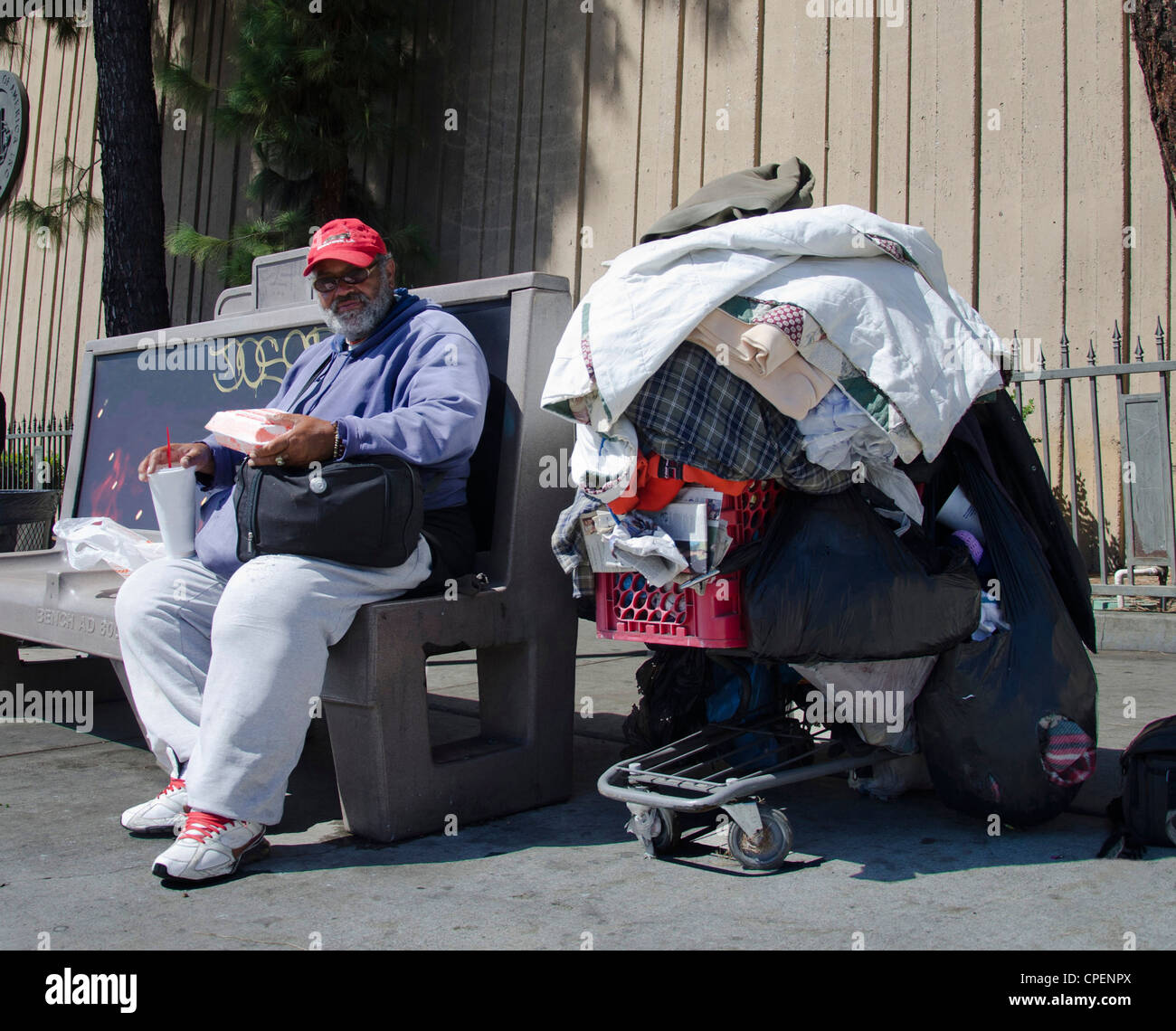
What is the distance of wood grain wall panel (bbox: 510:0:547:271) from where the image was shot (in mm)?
8289

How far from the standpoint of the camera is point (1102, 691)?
4297 mm

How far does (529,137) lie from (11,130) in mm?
9143

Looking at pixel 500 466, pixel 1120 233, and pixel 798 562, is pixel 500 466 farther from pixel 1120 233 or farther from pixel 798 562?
pixel 1120 233

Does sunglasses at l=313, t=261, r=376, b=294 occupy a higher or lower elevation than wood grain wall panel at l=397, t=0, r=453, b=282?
lower

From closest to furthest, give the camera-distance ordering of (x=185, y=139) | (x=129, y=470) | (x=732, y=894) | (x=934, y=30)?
1. (x=732, y=894)
2. (x=129, y=470)
3. (x=934, y=30)
4. (x=185, y=139)

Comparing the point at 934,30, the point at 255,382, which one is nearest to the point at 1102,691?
the point at 255,382

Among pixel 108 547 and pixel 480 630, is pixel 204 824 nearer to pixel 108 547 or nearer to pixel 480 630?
pixel 480 630

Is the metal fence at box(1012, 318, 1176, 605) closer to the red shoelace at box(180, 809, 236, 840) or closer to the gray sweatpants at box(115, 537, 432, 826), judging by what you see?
Answer: the gray sweatpants at box(115, 537, 432, 826)

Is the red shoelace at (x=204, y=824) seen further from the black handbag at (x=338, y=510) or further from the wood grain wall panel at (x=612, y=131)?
the wood grain wall panel at (x=612, y=131)

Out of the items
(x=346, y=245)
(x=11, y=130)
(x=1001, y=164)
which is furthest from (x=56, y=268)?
(x=346, y=245)

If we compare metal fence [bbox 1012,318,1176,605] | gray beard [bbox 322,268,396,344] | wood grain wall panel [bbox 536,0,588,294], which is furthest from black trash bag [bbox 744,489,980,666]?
wood grain wall panel [bbox 536,0,588,294]

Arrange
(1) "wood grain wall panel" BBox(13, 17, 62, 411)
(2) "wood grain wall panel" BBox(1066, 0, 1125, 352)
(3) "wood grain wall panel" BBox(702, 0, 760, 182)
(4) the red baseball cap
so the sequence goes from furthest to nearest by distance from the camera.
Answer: (1) "wood grain wall panel" BBox(13, 17, 62, 411)
(3) "wood grain wall panel" BBox(702, 0, 760, 182)
(2) "wood grain wall panel" BBox(1066, 0, 1125, 352)
(4) the red baseball cap

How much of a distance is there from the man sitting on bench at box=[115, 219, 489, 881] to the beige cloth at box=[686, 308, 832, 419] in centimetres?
70
